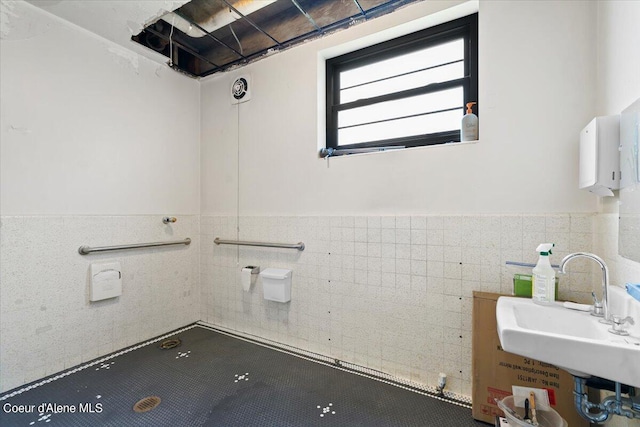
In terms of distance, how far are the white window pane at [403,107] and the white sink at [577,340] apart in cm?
130

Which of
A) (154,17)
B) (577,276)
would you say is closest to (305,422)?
(577,276)

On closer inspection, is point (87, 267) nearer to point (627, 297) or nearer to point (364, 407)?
point (364, 407)

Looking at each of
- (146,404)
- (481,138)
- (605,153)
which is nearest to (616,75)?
(605,153)

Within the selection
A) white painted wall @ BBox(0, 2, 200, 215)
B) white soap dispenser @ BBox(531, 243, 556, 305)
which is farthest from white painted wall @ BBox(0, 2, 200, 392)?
white soap dispenser @ BBox(531, 243, 556, 305)

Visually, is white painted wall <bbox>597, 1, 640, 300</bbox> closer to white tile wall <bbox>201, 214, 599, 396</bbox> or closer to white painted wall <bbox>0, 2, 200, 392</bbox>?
white tile wall <bbox>201, 214, 599, 396</bbox>

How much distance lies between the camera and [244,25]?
225 centimetres

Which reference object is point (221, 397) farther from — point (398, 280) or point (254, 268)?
point (398, 280)

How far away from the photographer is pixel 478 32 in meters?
1.68

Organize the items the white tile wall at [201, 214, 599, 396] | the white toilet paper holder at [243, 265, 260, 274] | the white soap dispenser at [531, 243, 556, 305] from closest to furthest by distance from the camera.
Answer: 1. the white soap dispenser at [531, 243, 556, 305]
2. the white tile wall at [201, 214, 599, 396]
3. the white toilet paper holder at [243, 265, 260, 274]

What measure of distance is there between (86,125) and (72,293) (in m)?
1.23

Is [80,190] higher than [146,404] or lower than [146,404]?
higher

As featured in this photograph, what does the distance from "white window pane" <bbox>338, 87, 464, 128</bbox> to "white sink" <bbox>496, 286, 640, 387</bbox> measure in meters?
1.30

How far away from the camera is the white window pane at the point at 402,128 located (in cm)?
187

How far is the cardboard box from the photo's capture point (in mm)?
1315
